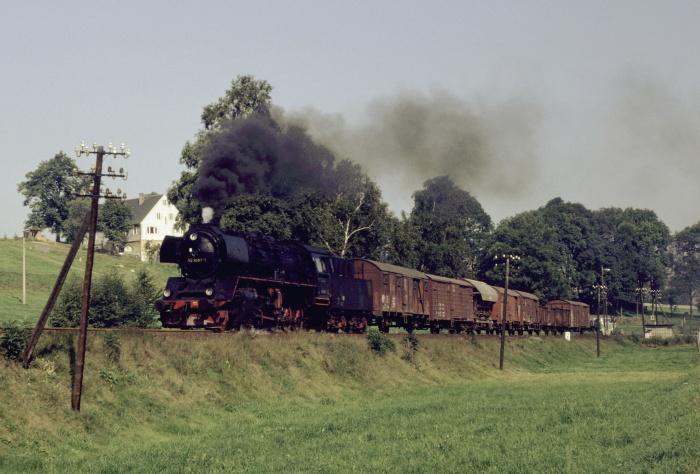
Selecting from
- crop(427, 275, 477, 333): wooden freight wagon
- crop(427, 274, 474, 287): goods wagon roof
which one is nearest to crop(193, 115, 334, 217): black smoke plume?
crop(427, 274, 474, 287): goods wagon roof

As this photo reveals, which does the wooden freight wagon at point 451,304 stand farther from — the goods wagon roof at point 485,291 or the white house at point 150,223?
the white house at point 150,223

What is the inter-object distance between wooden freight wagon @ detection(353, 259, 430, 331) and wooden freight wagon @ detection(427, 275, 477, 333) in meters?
1.08

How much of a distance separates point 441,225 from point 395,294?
55491 millimetres

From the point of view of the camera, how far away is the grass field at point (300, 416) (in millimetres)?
20109

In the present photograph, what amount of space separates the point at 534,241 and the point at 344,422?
99.3 meters

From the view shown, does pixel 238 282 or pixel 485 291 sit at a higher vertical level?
pixel 485 291

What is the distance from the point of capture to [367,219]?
71688mm

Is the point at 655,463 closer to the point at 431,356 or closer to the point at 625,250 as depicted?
the point at 431,356

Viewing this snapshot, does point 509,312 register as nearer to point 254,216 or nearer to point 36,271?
point 254,216

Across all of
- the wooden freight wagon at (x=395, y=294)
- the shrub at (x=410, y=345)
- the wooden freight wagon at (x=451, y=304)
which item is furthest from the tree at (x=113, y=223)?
the shrub at (x=410, y=345)

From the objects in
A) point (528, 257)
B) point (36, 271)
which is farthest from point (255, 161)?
point (528, 257)

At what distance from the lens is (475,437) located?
24000mm

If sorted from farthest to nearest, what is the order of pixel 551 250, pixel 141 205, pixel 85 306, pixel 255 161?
pixel 141 205, pixel 551 250, pixel 255 161, pixel 85 306

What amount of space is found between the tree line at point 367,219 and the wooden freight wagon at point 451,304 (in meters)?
10.9
